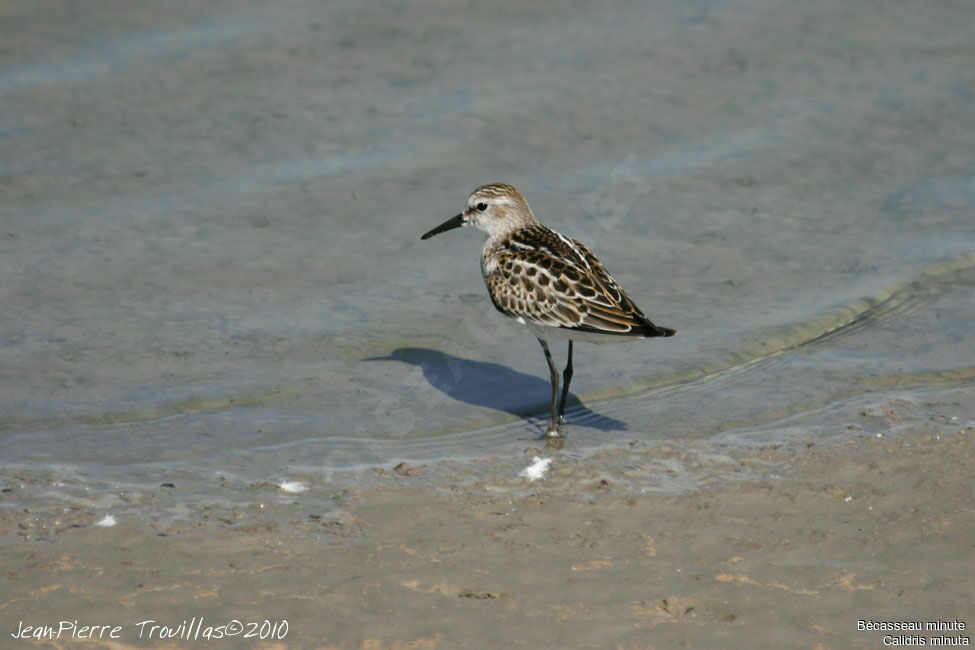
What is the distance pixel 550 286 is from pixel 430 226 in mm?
3411

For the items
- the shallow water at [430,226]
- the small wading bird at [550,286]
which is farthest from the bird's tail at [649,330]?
the shallow water at [430,226]

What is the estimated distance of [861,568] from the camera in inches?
272

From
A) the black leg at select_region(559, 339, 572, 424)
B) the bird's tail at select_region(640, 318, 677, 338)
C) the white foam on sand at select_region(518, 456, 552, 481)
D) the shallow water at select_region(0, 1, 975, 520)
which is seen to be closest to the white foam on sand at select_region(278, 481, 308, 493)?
the shallow water at select_region(0, 1, 975, 520)

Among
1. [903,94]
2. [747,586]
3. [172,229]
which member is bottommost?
[747,586]

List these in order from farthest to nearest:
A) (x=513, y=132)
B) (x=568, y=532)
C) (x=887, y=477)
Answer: (x=513, y=132) < (x=887, y=477) < (x=568, y=532)

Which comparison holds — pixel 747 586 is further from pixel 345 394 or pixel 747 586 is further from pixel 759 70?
pixel 759 70

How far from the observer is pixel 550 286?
8945 mm

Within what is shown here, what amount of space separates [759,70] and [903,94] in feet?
5.27

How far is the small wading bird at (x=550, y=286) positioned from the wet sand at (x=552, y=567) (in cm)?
111

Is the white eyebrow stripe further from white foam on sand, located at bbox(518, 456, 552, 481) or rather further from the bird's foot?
white foam on sand, located at bbox(518, 456, 552, 481)

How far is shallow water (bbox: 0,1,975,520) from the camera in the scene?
905 centimetres

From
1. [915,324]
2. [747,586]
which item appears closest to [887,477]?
[747,586]

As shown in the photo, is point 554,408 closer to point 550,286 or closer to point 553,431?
point 553,431

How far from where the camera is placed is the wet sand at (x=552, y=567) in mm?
6422
